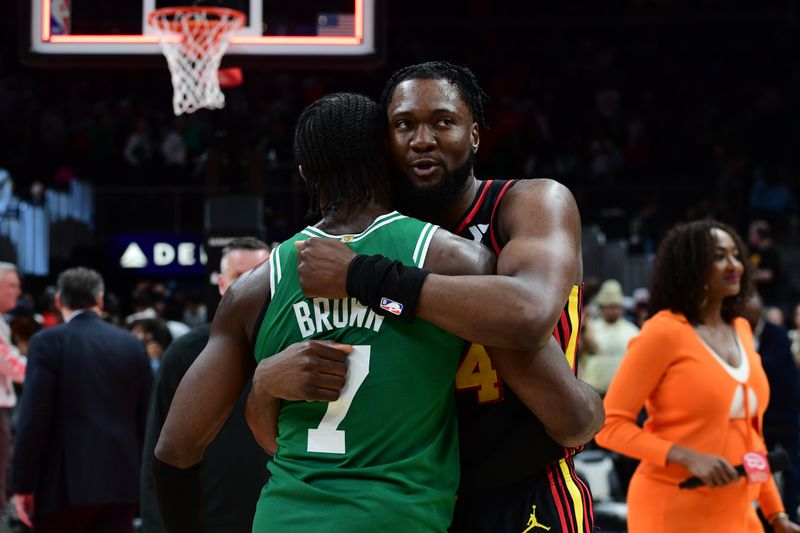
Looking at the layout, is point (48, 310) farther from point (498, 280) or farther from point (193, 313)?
point (498, 280)

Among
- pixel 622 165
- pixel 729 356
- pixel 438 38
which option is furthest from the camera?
pixel 438 38

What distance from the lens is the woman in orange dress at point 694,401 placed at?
4.40 metres

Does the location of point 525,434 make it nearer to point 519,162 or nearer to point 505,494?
point 505,494

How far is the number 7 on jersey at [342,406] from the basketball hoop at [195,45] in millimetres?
4347

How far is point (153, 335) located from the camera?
9703 millimetres

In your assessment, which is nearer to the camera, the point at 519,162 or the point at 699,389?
the point at 699,389

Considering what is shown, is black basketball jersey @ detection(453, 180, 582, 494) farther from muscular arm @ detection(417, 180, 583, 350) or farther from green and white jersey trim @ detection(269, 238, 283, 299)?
green and white jersey trim @ detection(269, 238, 283, 299)

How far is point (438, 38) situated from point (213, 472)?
18293 millimetres

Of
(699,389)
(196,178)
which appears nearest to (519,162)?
(196,178)

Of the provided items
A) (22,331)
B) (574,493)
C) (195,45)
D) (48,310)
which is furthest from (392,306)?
(48,310)

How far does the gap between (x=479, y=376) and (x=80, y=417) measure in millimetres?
3793

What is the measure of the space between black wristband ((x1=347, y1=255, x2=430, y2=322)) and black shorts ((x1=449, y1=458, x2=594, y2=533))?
63cm

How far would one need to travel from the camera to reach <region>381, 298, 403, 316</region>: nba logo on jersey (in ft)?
8.34

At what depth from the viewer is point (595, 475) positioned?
28.0ft
